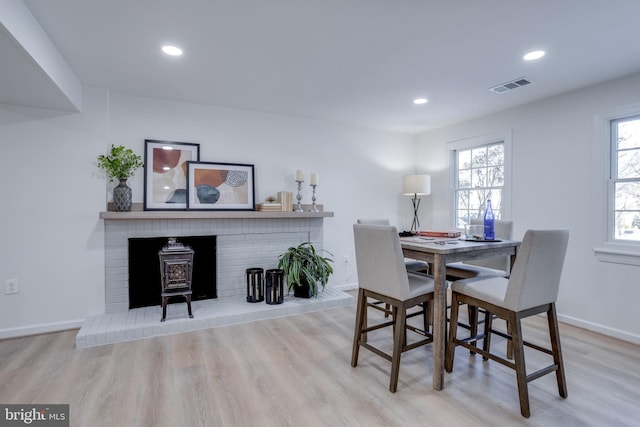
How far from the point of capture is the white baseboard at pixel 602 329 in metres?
2.80

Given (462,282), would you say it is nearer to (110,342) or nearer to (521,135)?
(521,135)

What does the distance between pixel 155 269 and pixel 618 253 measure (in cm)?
443

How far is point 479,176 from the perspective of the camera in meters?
4.19

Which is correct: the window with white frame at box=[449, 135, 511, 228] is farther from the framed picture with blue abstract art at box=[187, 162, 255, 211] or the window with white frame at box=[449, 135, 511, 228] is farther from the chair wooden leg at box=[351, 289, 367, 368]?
the framed picture with blue abstract art at box=[187, 162, 255, 211]

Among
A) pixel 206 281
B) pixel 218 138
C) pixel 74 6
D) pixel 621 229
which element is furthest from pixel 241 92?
pixel 621 229

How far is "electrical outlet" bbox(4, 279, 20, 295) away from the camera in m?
2.88

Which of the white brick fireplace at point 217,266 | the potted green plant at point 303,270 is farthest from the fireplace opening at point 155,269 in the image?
the potted green plant at point 303,270

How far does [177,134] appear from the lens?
3.54m

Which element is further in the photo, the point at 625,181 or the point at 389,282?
the point at 625,181

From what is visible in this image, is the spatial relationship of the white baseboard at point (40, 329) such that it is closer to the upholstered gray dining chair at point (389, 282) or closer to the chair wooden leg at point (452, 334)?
the upholstered gray dining chair at point (389, 282)

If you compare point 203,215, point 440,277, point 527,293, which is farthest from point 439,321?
point 203,215

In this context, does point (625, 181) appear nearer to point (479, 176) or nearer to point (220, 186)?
point (479, 176)

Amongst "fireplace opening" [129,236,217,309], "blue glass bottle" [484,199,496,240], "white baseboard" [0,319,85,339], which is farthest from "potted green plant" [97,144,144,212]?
"blue glass bottle" [484,199,496,240]

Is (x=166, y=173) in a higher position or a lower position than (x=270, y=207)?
higher
